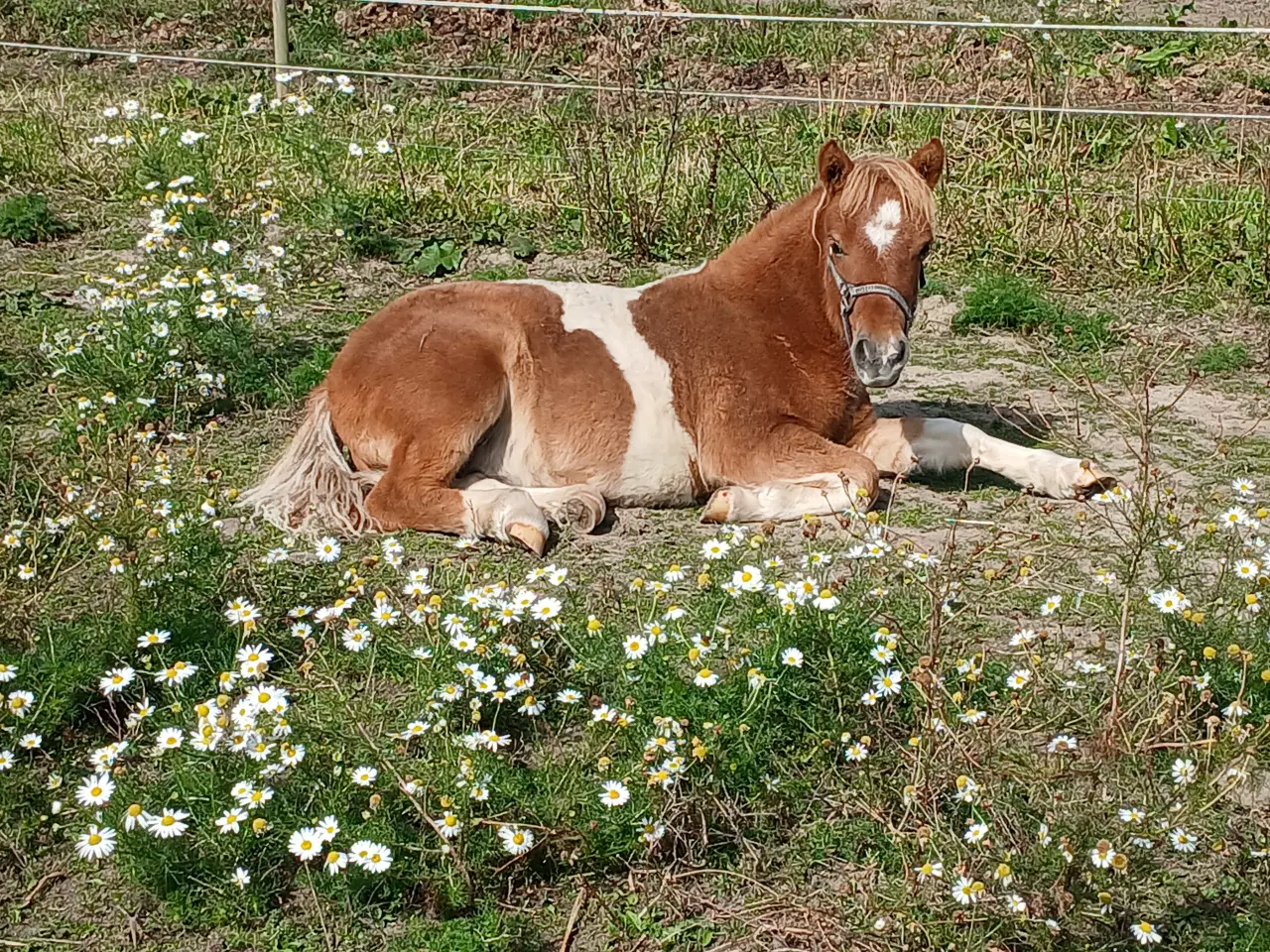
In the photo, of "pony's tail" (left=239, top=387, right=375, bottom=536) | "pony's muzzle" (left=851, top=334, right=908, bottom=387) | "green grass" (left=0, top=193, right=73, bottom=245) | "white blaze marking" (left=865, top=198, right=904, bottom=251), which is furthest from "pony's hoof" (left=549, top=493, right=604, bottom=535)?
"green grass" (left=0, top=193, right=73, bottom=245)

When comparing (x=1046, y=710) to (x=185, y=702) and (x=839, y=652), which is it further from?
(x=185, y=702)

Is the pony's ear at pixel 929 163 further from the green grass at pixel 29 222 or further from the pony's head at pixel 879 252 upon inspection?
the green grass at pixel 29 222

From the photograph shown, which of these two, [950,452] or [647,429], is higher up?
[647,429]

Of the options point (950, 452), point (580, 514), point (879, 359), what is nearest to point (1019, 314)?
point (950, 452)

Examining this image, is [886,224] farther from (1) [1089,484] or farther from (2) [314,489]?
(2) [314,489]

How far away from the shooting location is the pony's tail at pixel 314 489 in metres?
5.11

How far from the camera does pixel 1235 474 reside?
568cm

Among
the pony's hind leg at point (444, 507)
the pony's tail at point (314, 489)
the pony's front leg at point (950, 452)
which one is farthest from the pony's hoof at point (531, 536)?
the pony's front leg at point (950, 452)

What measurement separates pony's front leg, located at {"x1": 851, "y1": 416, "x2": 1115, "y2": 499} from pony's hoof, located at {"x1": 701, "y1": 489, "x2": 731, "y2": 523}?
2.25 ft

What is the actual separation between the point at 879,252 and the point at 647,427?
1046 millimetres

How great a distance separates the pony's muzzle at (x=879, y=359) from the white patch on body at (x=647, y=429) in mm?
703

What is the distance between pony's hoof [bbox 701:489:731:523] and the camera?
17.2 ft

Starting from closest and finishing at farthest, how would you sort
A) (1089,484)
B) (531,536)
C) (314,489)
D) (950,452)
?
(531,536) < (314,489) < (1089,484) < (950,452)

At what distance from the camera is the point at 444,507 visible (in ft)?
16.6
